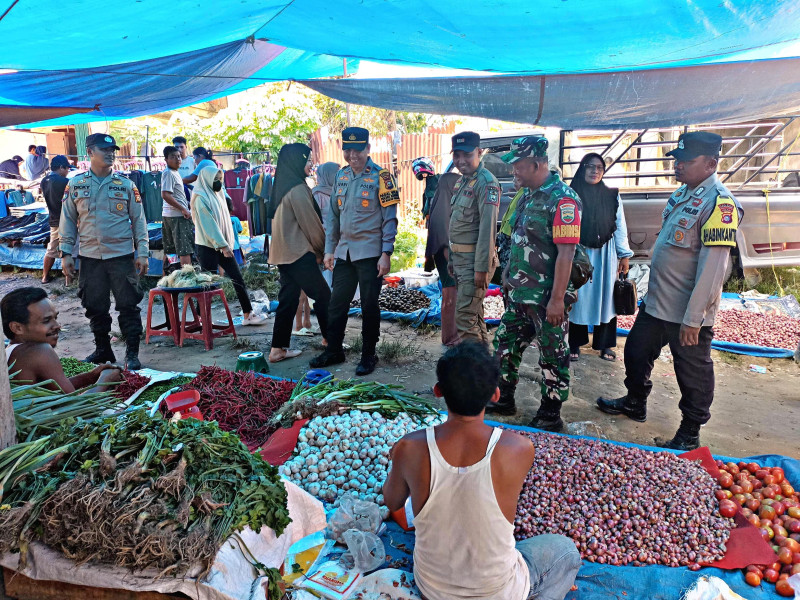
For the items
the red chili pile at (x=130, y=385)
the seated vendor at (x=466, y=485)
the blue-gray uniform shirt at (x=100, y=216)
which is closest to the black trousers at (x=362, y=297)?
the red chili pile at (x=130, y=385)

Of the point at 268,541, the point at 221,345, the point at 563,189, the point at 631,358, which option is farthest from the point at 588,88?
the point at 221,345

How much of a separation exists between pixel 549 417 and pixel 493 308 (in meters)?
3.17

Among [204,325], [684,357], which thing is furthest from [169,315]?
[684,357]

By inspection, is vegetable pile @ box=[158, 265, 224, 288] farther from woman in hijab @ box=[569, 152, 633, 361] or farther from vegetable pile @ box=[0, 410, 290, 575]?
woman in hijab @ box=[569, 152, 633, 361]

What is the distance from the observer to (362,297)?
17.1 feet

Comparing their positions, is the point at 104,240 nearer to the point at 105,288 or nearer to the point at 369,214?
the point at 105,288

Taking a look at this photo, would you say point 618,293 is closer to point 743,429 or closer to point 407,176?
point 743,429

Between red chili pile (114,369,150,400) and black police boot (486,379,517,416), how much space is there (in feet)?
8.53

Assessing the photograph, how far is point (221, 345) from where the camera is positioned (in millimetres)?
6164

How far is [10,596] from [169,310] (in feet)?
14.0

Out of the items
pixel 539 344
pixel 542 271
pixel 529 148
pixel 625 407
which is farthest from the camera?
pixel 625 407

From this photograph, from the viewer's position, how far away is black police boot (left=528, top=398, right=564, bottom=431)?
3.79 m

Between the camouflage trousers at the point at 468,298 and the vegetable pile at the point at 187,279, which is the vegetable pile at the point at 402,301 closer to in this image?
Answer: the vegetable pile at the point at 187,279

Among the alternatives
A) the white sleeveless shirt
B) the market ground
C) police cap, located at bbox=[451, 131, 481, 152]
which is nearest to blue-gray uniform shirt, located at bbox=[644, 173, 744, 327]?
the market ground
